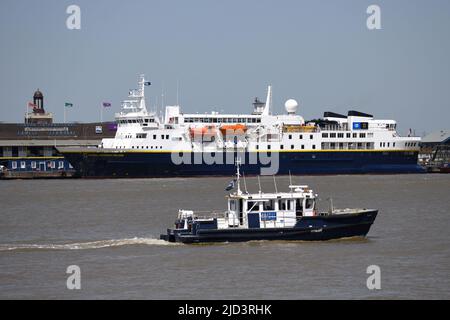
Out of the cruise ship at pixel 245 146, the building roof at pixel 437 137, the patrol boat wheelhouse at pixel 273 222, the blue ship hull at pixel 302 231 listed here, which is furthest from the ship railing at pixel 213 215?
the building roof at pixel 437 137

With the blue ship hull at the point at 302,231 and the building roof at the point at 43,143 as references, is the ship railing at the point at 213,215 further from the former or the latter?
the building roof at the point at 43,143

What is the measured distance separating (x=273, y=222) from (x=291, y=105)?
66918mm

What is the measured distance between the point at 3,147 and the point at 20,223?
6738cm

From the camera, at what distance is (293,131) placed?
313 ft

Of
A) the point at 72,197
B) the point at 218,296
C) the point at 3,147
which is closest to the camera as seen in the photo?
the point at 218,296

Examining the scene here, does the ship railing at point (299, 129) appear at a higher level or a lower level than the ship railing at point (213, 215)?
higher

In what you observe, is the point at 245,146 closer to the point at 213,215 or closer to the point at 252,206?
the point at 213,215

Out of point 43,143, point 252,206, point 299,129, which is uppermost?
point 299,129

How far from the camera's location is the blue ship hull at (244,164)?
8906 centimetres

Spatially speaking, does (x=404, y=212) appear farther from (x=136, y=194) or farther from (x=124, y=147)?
(x=124, y=147)

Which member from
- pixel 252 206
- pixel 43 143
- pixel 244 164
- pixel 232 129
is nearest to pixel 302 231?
pixel 252 206

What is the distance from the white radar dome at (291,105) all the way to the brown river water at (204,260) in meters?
50.8

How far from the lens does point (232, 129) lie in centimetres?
9294

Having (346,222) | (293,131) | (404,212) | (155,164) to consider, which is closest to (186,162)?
(155,164)
